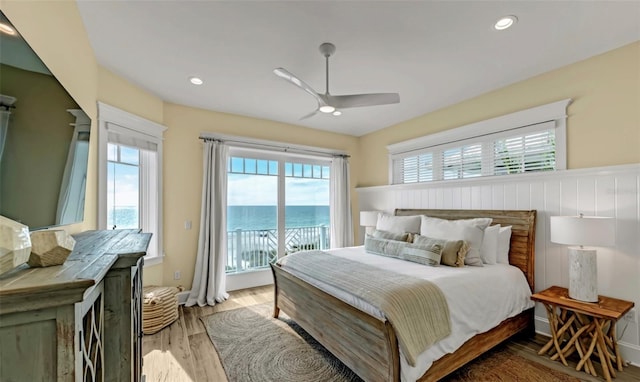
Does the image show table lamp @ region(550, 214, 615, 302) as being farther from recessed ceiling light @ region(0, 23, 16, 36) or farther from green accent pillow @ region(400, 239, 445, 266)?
recessed ceiling light @ region(0, 23, 16, 36)

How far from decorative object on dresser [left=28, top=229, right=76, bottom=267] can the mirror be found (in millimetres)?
278

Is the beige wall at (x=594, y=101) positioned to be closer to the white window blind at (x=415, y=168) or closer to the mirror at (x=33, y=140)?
the white window blind at (x=415, y=168)

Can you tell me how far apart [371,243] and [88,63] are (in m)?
3.36

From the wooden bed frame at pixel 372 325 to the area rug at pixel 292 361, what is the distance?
0.14 m

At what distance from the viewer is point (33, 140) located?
1114mm

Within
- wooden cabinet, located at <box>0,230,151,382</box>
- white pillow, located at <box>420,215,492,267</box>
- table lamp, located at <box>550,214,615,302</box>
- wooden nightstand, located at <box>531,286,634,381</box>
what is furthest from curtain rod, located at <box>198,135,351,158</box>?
wooden nightstand, located at <box>531,286,634,381</box>

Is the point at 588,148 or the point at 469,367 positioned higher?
the point at 588,148

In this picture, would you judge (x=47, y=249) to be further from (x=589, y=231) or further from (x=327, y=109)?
(x=589, y=231)

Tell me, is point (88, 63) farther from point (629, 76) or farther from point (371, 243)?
point (629, 76)

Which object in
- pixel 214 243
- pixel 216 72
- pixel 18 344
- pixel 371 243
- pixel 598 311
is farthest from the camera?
pixel 214 243

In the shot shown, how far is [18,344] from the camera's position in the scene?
67 cm

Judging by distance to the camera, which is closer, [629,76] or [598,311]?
[598,311]

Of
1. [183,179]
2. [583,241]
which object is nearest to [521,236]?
[583,241]

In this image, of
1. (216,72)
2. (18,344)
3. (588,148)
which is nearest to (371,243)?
(588,148)
